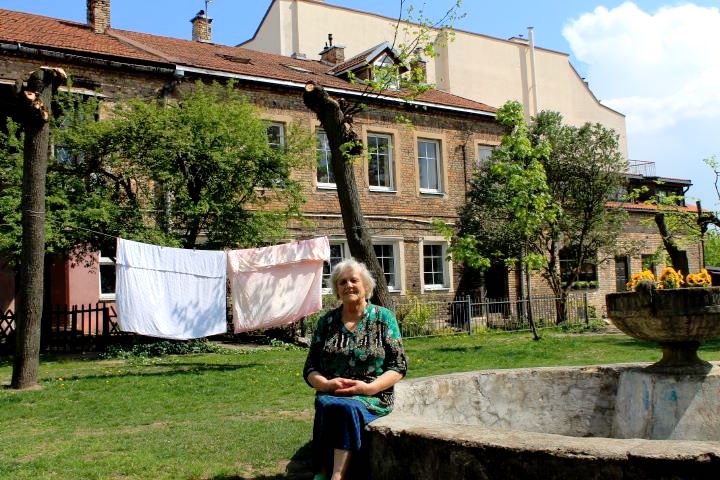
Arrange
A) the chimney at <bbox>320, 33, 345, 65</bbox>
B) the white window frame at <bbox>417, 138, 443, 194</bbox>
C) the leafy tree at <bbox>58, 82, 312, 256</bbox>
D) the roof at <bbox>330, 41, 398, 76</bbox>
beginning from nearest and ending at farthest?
1. the leafy tree at <bbox>58, 82, 312, 256</bbox>
2. the white window frame at <bbox>417, 138, 443, 194</bbox>
3. the roof at <bbox>330, 41, 398, 76</bbox>
4. the chimney at <bbox>320, 33, 345, 65</bbox>

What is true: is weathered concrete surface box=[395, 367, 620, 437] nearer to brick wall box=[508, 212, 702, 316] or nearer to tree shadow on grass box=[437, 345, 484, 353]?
tree shadow on grass box=[437, 345, 484, 353]

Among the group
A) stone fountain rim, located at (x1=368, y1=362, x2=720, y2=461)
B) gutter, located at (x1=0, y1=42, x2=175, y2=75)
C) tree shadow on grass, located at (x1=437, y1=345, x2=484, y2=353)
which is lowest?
tree shadow on grass, located at (x1=437, y1=345, x2=484, y2=353)

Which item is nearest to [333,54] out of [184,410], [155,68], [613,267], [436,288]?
Answer: [436,288]

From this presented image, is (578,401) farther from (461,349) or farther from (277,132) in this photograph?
(277,132)

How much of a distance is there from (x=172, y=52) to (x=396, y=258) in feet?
29.3

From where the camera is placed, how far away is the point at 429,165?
80.9 feet

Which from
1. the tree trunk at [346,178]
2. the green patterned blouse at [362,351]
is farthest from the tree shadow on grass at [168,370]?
the green patterned blouse at [362,351]

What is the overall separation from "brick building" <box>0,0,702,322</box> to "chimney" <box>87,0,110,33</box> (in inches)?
1.1

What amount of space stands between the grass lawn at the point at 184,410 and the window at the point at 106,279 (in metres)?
3.98

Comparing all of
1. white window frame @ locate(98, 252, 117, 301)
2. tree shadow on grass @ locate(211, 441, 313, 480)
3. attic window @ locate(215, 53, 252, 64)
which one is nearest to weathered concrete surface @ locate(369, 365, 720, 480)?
tree shadow on grass @ locate(211, 441, 313, 480)

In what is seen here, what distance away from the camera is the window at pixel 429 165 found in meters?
24.5

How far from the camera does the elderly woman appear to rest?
4.51 metres

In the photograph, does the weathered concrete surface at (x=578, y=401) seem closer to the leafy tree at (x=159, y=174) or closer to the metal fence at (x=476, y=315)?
the leafy tree at (x=159, y=174)

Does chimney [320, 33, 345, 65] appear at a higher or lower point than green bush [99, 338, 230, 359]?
higher
